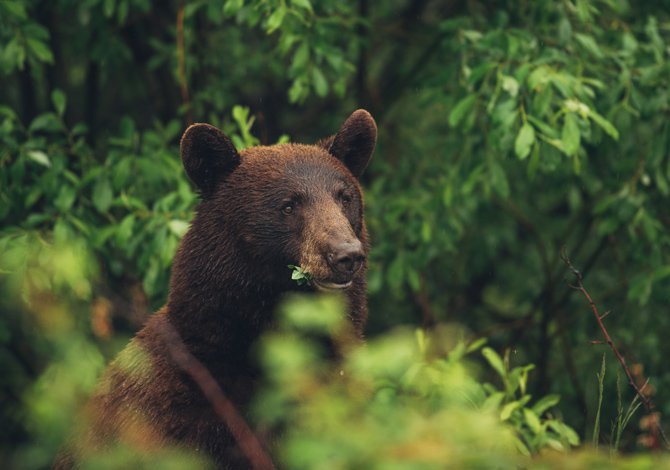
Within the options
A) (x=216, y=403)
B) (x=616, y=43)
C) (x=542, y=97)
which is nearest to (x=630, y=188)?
(x=616, y=43)

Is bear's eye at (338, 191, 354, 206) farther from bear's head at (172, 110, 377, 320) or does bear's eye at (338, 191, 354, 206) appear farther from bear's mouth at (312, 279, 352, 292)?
bear's mouth at (312, 279, 352, 292)

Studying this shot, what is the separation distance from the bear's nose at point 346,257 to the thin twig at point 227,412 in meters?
0.62

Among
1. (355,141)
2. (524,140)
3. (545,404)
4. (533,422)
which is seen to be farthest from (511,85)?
(533,422)

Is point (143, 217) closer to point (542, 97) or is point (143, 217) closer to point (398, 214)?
point (398, 214)

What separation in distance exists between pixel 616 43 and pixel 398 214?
175 centimetres

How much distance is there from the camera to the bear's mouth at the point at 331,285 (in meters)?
3.78

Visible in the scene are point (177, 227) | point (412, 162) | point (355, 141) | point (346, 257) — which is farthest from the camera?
point (412, 162)

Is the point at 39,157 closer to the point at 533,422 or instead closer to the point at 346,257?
the point at 346,257

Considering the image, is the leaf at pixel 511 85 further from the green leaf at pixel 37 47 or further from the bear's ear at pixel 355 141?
the green leaf at pixel 37 47

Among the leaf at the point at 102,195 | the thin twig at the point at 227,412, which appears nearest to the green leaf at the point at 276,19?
the leaf at the point at 102,195

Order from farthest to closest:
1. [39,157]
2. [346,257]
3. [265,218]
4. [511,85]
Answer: [39,157]
[511,85]
[265,218]
[346,257]

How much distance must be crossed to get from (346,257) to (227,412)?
2.34ft

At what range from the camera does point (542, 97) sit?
5.00m

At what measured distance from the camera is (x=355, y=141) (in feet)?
14.3
